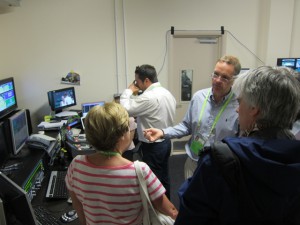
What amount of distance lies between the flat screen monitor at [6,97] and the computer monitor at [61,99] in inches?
17.4

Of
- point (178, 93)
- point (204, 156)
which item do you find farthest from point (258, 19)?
Result: point (204, 156)

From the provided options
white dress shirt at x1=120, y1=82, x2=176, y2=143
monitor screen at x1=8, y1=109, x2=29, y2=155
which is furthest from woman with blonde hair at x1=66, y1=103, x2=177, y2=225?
white dress shirt at x1=120, y1=82, x2=176, y2=143

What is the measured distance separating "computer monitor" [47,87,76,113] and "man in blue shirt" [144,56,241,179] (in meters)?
2.18

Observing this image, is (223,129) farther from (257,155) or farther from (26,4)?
(26,4)

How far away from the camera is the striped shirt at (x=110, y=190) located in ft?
3.77

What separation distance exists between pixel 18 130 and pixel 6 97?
4.26 ft

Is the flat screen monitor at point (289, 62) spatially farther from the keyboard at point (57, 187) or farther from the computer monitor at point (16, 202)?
the computer monitor at point (16, 202)

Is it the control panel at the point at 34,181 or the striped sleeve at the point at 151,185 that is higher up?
the striped sleeve at the point at 151,185

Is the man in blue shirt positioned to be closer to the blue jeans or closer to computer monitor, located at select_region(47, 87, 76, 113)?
the blue jeans

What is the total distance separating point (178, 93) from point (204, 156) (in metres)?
3.65

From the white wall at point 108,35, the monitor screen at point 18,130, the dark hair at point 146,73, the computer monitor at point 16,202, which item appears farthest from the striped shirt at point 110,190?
the white wall at point 108,35

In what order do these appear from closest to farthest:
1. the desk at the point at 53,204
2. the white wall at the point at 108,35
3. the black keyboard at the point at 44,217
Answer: the black keyboard at the point at 44,217 → the desk at the point at 53,204 → the white wall at the point at 108,35

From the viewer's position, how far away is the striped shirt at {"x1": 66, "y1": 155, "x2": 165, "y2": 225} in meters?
1.15

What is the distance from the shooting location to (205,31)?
4.12 metres
